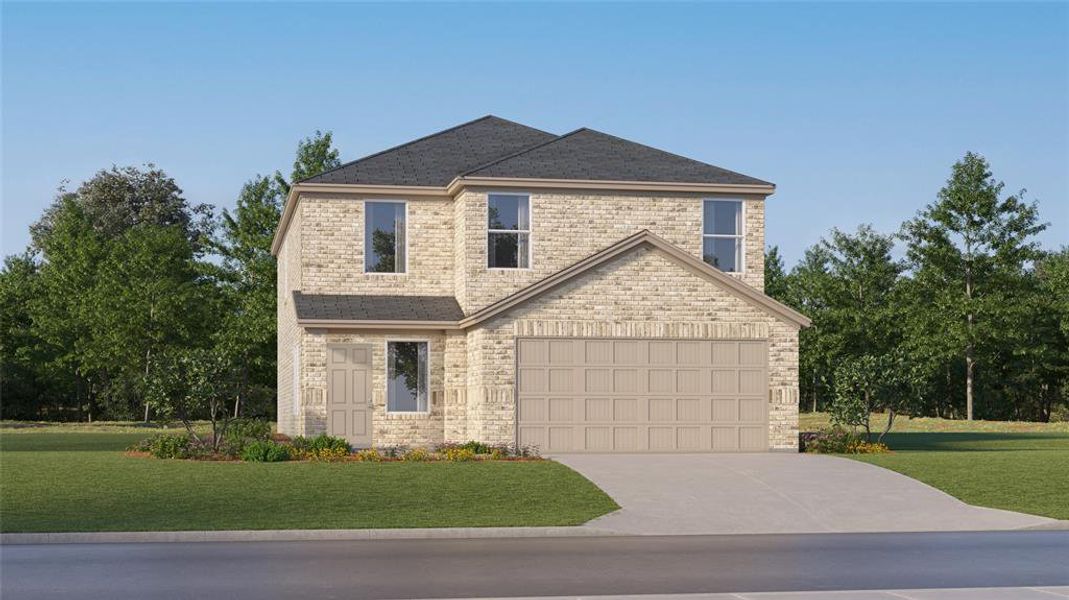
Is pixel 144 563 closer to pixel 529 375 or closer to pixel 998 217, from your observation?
pixel 529 375

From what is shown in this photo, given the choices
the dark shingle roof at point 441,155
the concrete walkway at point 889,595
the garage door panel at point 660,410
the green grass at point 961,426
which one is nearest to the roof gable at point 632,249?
the garage door panel at point 660,410

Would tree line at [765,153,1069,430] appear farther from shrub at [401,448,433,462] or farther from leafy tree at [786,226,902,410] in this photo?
shrub at [401,448,433,462]

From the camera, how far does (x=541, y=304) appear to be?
31.4m

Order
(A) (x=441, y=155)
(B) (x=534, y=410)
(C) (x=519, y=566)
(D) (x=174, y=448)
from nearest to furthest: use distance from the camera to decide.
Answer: (C) (x=519, y=566)
(D) (x=174, y=448)
(B) (x=534, y=410)
(A) (x=441, y=155)

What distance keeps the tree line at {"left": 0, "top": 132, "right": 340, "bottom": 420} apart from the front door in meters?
22.4

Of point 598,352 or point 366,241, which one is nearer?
point 598,352

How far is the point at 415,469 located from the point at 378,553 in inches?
360

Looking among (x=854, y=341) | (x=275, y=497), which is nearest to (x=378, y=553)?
(x=275, y=497)

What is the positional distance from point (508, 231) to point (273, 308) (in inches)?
1172

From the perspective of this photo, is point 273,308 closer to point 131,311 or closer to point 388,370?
point 131,311

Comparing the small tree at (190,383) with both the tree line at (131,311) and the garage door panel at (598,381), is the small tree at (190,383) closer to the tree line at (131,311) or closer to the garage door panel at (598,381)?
the garage door panel at (598,381)

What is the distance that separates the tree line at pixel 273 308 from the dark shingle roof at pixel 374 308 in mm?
20536

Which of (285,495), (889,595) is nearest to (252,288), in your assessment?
(285,495)

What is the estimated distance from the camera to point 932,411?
77.8 m
